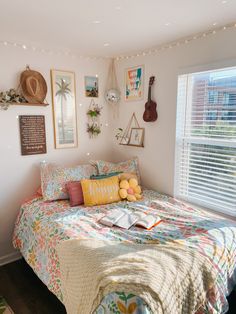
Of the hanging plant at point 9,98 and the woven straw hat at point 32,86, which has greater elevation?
the woven straw hat at point 32,86

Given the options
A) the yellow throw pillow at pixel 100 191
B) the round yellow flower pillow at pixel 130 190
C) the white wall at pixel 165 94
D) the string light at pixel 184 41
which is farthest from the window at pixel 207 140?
the yellow throw pillow at pixel 100 191

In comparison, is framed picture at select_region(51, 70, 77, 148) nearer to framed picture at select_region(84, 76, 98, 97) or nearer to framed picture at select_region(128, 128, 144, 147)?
framed picture at select_region(84, 76, 98, 97)

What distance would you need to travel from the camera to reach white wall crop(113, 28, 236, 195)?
2.05 m

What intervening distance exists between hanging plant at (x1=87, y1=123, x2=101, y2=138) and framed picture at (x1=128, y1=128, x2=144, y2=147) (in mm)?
451

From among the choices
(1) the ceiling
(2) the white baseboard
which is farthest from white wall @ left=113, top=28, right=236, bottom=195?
(2) the white baseboard

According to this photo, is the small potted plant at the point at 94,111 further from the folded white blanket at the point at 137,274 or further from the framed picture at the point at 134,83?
the folded white blanket at the point at 137,274

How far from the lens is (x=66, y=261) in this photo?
1588mm

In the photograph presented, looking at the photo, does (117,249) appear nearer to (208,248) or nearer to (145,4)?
(208,248)

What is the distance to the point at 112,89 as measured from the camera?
301 centimetres

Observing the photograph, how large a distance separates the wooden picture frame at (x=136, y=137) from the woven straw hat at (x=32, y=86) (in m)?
1.14

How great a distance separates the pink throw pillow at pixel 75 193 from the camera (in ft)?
7.82

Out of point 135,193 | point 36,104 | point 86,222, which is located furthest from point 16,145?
point 135,193

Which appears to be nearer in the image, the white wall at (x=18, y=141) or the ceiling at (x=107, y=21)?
the ceiling at (x=107, y=21)

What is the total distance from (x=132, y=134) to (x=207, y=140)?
0.99m
